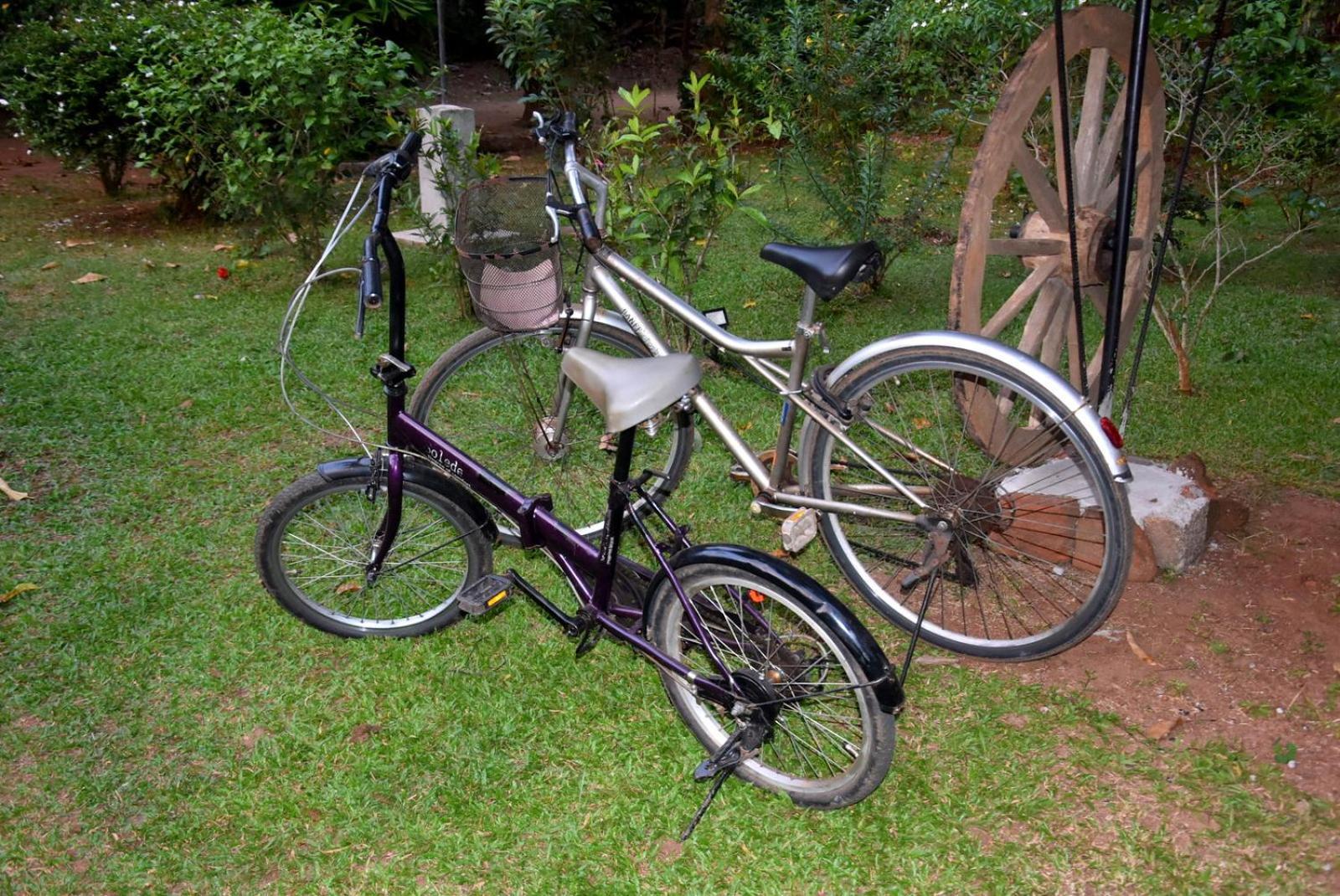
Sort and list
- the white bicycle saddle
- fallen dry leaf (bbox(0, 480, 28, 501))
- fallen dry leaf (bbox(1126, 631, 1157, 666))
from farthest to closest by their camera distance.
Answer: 1. fallen dry leaf (bbox(0, 480, 28, 501))
2. fallen dry leaf (bbox(1126, 631, 1157, 666))
3. the white bicycle saddle

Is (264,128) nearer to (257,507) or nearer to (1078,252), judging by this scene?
(257,507)

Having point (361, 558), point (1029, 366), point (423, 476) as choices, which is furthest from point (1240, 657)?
point (361, 558)

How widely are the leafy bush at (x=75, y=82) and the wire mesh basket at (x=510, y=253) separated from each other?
17.0 feet

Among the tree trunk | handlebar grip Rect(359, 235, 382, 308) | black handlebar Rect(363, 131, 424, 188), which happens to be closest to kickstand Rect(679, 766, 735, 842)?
handlebar grip Rect(359, 235, 382, 308)

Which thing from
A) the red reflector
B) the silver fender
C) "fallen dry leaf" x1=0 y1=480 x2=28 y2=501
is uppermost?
the silver fender

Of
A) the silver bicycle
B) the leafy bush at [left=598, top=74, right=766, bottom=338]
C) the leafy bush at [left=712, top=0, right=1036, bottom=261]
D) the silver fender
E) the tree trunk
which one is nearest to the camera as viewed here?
the silver fender

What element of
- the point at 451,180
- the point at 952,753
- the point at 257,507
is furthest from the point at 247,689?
the point at 451,180

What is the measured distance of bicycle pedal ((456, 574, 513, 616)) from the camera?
3.01m

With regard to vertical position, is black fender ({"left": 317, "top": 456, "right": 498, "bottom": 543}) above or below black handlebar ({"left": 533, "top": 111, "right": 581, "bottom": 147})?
below

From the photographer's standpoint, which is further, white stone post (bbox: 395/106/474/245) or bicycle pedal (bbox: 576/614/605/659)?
white stone post (bbox: 395/106/474/245)

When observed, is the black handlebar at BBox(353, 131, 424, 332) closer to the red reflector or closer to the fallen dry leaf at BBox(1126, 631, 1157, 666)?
the red reflector

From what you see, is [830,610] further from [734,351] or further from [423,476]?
[423,476]

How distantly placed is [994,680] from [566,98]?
4.62 meters

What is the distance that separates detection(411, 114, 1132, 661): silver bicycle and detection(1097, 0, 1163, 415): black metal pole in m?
0.25
